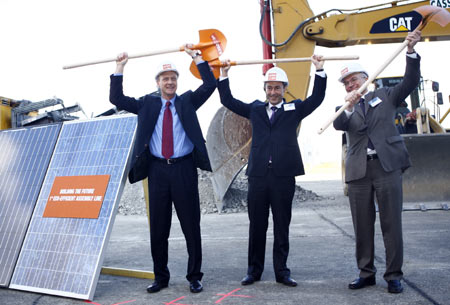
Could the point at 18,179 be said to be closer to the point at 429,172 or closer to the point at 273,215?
the point at 273,215

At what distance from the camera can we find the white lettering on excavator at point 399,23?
31.3 ft

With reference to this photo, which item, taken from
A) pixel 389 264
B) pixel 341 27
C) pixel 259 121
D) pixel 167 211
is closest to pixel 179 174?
pixel 167 211

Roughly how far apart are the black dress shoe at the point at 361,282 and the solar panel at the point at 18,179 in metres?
3.02

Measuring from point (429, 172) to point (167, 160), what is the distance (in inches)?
269

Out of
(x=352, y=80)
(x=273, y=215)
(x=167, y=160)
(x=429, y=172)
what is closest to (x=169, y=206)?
(x=167, y=160)

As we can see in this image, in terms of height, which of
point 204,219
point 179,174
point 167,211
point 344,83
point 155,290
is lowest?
point 204,219

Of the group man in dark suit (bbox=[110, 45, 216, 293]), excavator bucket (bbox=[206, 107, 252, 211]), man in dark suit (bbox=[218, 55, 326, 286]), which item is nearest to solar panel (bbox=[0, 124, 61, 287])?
man in dark suit (bbox=[110, 45, 216, 293])

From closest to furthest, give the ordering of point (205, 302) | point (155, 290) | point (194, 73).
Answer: point (205, 302), point (155, 290), point (194, 73)

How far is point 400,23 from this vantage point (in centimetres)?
955

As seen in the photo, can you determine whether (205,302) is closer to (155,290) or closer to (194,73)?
(155,290)

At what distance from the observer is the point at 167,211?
A: 4.31 m

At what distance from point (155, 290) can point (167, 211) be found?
69cm

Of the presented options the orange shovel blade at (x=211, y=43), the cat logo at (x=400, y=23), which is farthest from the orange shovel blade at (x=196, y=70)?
the cat logo at (x=400, y=23)

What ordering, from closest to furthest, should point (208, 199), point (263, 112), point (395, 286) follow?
point (395, 286) → point (263, 112) → point (208, 199)
